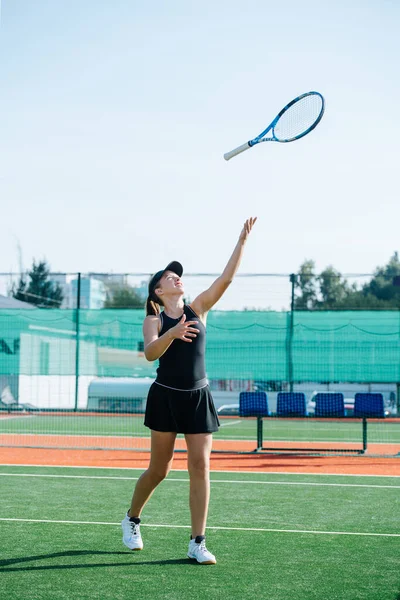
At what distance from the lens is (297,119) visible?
Answer: 795 cm

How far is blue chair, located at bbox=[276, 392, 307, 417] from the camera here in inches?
609

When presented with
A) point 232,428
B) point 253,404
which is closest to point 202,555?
point 253,404

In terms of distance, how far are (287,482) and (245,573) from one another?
5.24 metres

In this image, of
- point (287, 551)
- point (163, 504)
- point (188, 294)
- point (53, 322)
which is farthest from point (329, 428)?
point (287, 551)

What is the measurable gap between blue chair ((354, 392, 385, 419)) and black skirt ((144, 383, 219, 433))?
31.5ft

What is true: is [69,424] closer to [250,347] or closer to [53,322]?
[53,322]

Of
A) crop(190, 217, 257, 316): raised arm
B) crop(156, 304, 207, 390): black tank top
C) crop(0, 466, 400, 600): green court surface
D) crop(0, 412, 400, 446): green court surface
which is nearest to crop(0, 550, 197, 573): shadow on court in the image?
crop(0, 466, 400, 600): green court surface

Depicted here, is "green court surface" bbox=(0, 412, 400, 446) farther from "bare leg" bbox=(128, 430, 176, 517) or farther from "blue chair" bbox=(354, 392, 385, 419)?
"bare leg" bbox=(128, 430, 176, 517)

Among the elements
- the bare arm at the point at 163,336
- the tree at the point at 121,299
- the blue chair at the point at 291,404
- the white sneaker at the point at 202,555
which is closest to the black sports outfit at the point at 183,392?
the bare arm at the point at 163,336

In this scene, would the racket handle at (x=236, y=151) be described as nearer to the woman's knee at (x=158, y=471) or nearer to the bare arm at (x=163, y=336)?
the bare arm at (x=163, y=336)

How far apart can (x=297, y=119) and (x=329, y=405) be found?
8568 mm

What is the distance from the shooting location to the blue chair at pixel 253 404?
15398 millimetres

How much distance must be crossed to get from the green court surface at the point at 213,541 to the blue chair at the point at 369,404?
166 inches

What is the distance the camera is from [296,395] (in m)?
15.6
